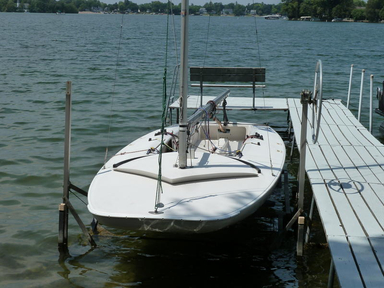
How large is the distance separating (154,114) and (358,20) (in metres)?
127

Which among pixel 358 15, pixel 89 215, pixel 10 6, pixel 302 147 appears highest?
pixel 10 6

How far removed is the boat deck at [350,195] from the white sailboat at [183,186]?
0.67 m

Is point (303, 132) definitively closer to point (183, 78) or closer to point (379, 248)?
point (183, 78)

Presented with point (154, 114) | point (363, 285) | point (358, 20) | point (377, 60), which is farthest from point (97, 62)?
point (358, 20)

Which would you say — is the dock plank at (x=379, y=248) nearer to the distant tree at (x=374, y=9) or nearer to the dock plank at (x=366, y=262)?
the dock plank at (x=366, y=262)

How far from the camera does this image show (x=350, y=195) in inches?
253

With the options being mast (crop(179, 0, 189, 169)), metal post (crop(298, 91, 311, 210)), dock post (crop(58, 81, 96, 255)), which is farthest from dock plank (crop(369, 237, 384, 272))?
dock post (crop(58, 81, 96, 255))

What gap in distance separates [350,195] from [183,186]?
6.24 feet

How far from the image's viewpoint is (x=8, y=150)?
11.5 metres

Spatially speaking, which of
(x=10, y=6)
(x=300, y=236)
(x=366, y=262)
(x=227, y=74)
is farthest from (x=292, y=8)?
(x=366, y=262)

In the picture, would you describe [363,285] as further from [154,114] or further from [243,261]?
[154,114]

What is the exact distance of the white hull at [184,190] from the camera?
18.3 ft

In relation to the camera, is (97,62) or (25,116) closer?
(25,116)

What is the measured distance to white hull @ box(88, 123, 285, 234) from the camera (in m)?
5.57
